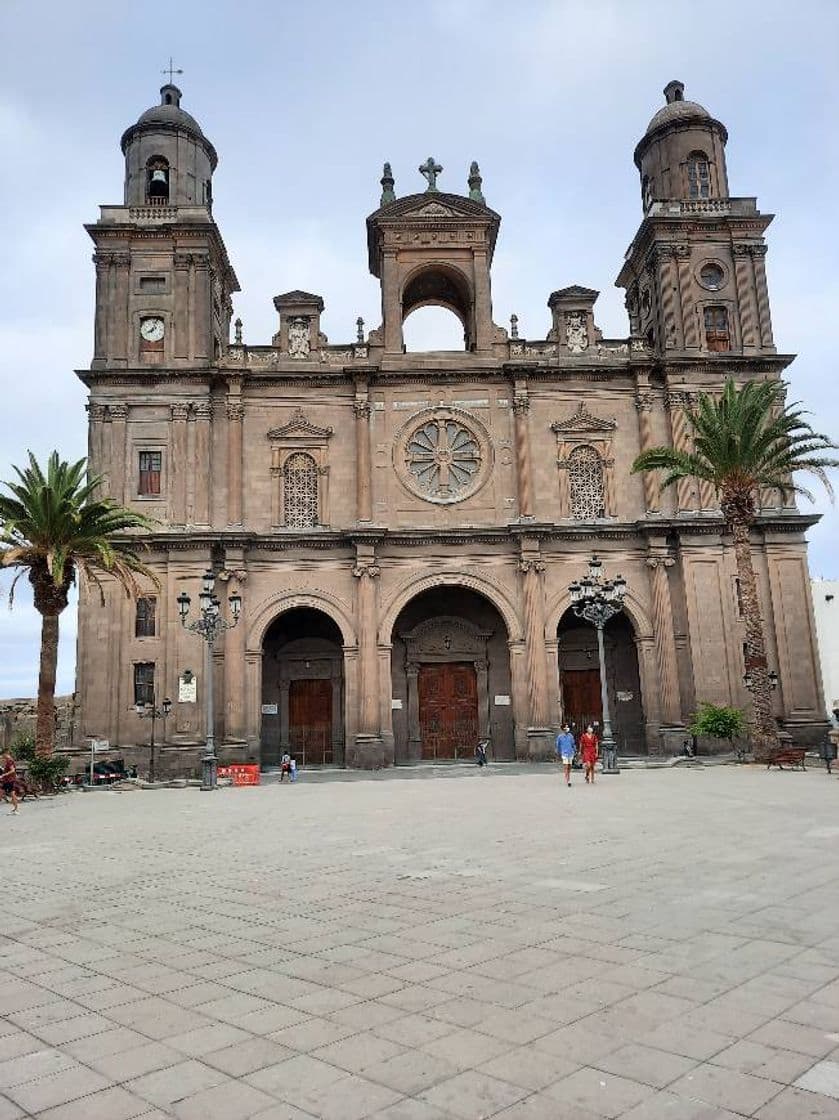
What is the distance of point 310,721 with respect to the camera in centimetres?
3575

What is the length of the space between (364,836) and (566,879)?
15.8 feet

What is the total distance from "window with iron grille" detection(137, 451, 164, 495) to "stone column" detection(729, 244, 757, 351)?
24.3 metres

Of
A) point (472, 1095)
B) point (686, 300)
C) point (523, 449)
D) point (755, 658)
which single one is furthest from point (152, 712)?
point (472, 1095)

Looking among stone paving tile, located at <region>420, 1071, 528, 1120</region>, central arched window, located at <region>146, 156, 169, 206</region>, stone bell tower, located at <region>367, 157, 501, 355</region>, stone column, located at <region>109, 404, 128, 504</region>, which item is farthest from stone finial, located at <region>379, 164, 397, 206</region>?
stone paving tile, located at <region>420, 1071, 528, 1120</region>

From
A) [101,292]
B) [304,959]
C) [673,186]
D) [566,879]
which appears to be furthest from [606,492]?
[304,959]

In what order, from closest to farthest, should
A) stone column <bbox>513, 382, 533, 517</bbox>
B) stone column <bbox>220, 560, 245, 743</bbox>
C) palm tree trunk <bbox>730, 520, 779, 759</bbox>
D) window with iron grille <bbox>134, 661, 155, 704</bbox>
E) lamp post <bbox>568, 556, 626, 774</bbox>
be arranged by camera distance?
lamp post <bbox>568, 556, 626, 774</bbox> → palm tree trunk <bbox>730, 520, 779, 759</bbox> → window with iron grille <bbox>134, 661, 155, 704</bbox> → stone column <bbox>220, 560, 245, 743</bbox> → stone column <bbox>513, 382, 533, 517</bbox>

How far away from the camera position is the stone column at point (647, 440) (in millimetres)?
34938

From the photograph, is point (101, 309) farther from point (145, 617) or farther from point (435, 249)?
point (435, 249)

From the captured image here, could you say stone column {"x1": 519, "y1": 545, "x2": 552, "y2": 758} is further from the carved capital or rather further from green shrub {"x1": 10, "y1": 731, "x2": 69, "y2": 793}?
green shrub {"x1": 10, "y1": 731, "x2": 69, "y2": 793}

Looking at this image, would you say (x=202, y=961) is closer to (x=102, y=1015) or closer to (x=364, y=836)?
(x=102, y=1015)

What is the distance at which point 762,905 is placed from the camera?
24.8ft

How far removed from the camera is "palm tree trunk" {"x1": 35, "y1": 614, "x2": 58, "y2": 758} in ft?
87.6

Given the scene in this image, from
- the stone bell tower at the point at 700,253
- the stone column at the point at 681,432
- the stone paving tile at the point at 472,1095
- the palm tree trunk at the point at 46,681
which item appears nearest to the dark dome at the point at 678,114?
the stone bell tower at the point at 700,253

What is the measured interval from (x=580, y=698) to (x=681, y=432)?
1169 cm
